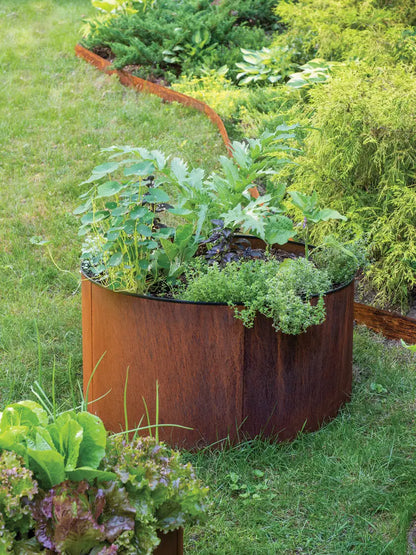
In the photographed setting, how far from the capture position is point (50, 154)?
20.6 feet

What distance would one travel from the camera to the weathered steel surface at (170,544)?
1798 mm

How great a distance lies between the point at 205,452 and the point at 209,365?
42 centimetres

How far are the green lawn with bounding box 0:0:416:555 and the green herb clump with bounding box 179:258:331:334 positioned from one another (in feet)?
2.01

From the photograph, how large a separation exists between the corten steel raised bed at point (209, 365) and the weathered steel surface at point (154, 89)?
343 centimetres

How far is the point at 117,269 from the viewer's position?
304 cm

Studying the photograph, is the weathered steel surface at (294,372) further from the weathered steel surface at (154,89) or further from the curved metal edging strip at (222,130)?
the weathered steel surface at (154,89)

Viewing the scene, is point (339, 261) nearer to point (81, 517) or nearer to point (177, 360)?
point (177, 360)

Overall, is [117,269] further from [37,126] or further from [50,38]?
[50,38]

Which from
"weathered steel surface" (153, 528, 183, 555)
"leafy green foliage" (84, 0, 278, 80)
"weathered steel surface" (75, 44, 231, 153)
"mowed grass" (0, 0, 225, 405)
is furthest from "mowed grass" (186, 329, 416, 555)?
"leafy green foliage" (84, 0, 278, 80)

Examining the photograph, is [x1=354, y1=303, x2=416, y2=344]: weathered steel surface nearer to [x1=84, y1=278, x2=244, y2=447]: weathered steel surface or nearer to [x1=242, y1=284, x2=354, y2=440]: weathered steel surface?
[x1=242, y1=284, x2=354, y2=440]: weathered steel surface

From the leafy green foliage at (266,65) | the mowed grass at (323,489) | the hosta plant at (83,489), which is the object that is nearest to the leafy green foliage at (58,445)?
the hosta plant at (83,489)

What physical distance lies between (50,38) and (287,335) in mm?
7885

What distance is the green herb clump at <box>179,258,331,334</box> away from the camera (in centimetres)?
267

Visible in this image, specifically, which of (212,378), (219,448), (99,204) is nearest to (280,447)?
(219,448)
